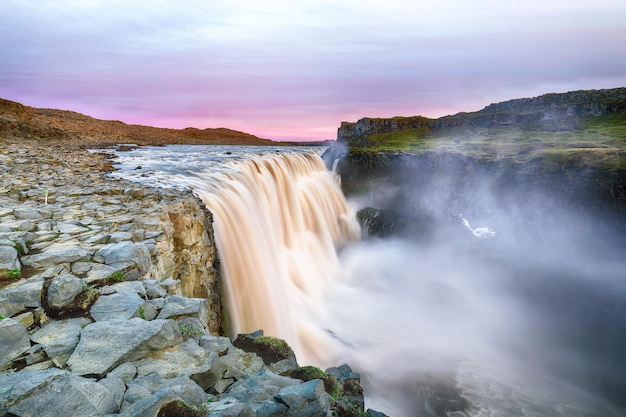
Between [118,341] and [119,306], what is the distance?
79 centimetres

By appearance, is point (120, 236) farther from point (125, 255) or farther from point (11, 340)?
point (11, 340)

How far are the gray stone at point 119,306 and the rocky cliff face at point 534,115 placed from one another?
226 ft

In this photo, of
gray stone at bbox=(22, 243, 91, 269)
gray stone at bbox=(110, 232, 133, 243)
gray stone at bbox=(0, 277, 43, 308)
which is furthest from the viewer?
gray stone at bbox=(110, 232, 133, 243)

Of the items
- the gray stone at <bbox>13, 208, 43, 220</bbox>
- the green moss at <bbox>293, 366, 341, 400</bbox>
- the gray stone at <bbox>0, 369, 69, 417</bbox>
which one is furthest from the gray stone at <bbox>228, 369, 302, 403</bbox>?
the gray stone at <bbox>13, 208, 43, 220</bbox>

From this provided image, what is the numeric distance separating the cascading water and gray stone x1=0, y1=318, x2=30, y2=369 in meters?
6.95

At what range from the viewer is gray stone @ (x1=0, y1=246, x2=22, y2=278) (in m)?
4.66

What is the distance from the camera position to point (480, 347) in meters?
16.6

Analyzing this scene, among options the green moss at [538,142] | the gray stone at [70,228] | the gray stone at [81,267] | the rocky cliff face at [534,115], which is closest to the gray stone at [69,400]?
the gray stone at [81,267]

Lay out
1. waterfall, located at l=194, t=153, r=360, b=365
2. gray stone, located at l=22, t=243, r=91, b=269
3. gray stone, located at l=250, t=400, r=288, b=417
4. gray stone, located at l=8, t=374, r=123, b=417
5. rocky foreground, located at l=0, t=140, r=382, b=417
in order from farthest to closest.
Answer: waterfall, located at l=194, t=153, r=360, b=365, gray stone, located at l=22, t=243, r=91, b=269, gray stone, located at l=250, t=400, r=288, b=417, rocky foreground, located at l=0, t=140, r=382, b=417, gray stone, located at l=8, t=374, r=123, b=417

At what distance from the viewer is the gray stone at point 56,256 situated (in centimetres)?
509

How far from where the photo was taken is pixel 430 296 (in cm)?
2219

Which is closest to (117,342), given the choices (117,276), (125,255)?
(117,276)

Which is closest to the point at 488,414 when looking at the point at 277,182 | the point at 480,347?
the point at 480,347

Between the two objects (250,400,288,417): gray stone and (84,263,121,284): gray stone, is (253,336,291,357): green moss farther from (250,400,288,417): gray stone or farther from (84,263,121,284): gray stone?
(84,263,121,284): gray stone
